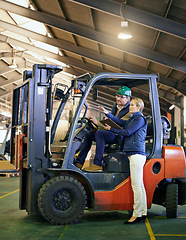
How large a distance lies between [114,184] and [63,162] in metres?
0.93

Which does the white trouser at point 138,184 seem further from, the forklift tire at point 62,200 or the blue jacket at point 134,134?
the forklift tire at point 62,200

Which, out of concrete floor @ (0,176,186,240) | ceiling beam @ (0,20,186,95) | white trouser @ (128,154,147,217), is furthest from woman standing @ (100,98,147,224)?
ceiling beam @ (0,20,186,95)

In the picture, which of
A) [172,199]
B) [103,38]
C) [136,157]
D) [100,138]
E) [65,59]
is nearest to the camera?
[136,157]

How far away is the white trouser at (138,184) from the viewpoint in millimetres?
5117

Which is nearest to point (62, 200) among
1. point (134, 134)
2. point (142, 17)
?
point (134, 134)

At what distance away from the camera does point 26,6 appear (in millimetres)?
13508

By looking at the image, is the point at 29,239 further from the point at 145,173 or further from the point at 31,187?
the point at 145,173

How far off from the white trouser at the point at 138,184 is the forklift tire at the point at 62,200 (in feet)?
2.53

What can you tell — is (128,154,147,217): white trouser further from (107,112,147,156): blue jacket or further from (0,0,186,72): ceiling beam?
(0,0,186,72): ceiling beam

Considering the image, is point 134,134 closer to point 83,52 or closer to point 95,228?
point 95,228

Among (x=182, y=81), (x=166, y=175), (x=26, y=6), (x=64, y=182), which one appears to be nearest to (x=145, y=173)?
(x=166, y=175)

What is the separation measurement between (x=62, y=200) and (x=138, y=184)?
117 cm

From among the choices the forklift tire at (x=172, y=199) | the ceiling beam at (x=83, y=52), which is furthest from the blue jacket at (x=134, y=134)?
the ceiling beam at (x=83, y=52)

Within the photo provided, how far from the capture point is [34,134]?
5.24 m
